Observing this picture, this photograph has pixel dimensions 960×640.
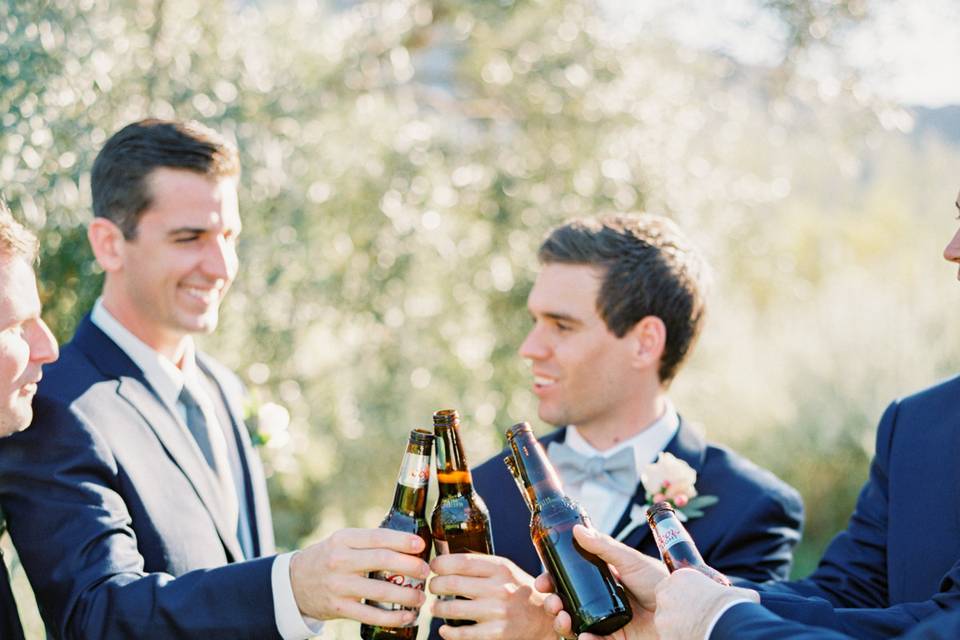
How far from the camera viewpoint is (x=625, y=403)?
3.46 metres

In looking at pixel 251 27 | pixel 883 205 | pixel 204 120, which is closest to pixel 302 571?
pixel 204 120

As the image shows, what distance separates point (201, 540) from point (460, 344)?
16.5 ft

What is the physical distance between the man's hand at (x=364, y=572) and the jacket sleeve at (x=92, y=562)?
19cm

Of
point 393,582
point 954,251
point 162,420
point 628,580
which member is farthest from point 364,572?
point 954,251

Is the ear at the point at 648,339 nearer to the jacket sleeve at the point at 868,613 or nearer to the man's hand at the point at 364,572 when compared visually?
the jacket sleeve at the point at 868,613

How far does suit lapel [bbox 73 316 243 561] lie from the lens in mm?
2791

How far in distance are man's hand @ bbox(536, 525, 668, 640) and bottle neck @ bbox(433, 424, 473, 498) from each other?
1.12 ft

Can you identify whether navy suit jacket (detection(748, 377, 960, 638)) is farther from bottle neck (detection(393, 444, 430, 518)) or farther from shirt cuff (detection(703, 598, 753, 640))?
bottle neck (detection(393, 444, 430, 518))

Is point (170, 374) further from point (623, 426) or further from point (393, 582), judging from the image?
point (623, 426)

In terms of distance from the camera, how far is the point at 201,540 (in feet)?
8.87

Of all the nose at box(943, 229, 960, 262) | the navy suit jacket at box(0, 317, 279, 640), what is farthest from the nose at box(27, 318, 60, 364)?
the nose at box(943, 229, 960, 262)

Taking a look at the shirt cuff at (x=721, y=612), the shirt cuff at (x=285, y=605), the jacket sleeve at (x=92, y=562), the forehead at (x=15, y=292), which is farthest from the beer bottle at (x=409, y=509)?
the forehead at (x=15, y=292)

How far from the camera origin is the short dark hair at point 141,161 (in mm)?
3135

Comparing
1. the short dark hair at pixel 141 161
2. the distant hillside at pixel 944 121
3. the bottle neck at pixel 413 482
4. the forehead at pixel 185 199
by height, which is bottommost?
the bottle neck at pixel 413 482
